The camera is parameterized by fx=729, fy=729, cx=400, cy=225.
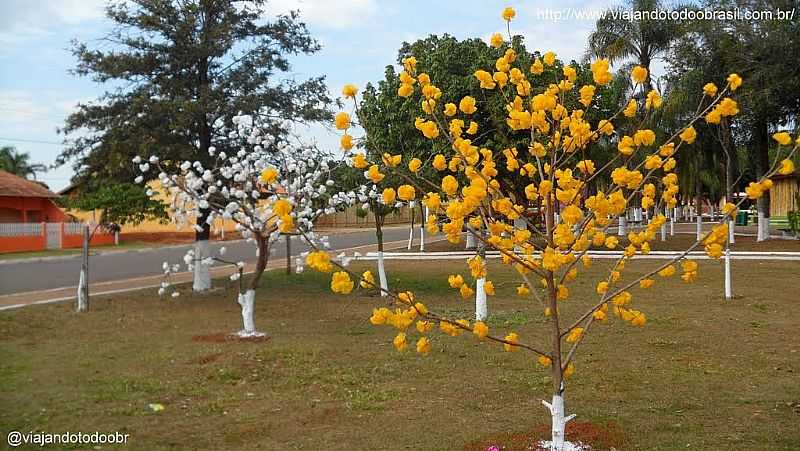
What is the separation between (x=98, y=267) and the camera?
2142 centimetres

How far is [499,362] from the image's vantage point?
8.07 metres

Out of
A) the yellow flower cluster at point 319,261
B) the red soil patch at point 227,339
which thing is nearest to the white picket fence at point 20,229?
the red soil patch at point 227,339

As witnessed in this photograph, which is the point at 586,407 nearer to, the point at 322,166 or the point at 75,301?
the point at 322,166

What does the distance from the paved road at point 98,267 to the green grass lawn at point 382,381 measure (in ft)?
17.5

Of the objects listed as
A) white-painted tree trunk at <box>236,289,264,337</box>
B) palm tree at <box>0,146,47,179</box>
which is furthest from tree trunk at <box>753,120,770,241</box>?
palm tree at <box>0,146,47,179</box>

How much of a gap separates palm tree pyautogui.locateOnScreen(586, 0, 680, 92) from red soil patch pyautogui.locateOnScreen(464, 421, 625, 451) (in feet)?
77.5

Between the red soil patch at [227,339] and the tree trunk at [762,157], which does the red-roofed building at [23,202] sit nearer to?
the red soil patch at [227,339]

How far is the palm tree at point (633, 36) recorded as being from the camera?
26.5 m

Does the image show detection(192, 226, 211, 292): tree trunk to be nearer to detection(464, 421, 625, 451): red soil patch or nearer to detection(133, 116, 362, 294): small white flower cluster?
detection(133, 116, 362, 294): small white flower cluster

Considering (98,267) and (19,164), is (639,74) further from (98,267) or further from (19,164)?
(19,164)

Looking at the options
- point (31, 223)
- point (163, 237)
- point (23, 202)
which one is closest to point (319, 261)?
point (31, 223)

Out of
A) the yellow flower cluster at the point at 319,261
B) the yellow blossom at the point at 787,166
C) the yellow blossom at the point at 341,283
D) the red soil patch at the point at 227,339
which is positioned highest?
the yellow blossom at the point at 787,166

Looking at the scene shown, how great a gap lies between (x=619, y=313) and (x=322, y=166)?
779 centimetres

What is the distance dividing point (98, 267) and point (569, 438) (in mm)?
19001
